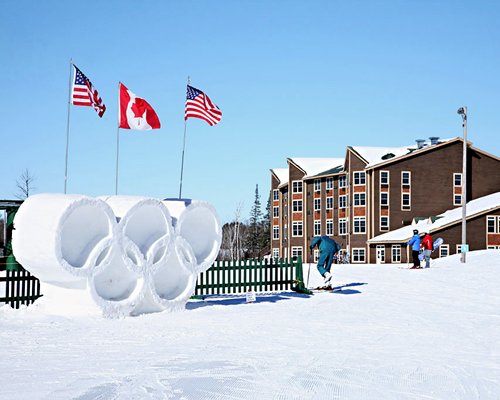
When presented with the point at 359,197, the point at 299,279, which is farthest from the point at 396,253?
the point at 299,279

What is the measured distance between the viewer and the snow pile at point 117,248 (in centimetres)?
1370

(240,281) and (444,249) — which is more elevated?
(444,249)

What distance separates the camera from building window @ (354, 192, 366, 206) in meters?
58.1

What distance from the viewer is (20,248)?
13836 mm

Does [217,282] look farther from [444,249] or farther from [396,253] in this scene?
[396,253]

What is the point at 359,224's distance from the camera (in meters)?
58.4

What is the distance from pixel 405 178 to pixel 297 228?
14896 mm

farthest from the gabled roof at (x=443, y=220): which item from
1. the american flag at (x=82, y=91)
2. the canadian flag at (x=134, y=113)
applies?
the american flag at (x=82, y=91)

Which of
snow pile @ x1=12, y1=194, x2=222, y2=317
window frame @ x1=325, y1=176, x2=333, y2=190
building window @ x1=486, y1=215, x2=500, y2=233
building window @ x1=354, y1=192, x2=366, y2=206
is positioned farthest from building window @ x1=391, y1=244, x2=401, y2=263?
snow pile @ x1=12, y1=194, x2=222, y2=317

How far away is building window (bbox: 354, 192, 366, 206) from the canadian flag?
41954 millimetres

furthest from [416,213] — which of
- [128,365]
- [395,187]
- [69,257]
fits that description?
[128,365]

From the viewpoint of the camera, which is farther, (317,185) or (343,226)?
(317,185)

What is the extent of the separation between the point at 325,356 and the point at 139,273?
19.6 feet

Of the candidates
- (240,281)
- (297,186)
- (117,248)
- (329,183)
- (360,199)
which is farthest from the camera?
(297,186)
